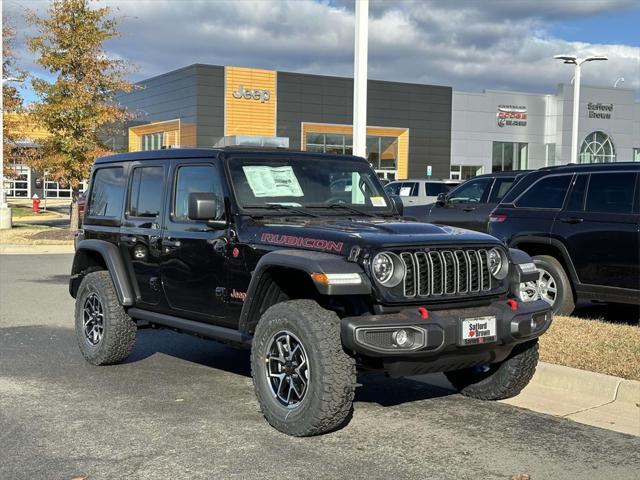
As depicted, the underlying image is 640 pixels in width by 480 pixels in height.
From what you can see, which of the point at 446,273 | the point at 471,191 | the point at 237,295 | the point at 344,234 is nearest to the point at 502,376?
the point at 446,273

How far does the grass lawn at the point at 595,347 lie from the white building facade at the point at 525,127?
47680 millimetres

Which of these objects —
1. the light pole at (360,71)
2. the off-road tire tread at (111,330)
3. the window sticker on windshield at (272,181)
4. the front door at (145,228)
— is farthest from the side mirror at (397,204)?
the light pole at (360,71)

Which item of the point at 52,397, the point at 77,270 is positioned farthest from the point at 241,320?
the point at 77,270

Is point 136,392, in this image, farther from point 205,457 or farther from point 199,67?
point 199,67

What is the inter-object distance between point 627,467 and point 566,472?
0.43 metres

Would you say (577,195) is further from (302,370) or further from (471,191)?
(471,191)

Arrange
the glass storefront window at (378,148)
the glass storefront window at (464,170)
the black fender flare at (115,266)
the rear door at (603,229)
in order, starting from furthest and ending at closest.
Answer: the glass storefront window at (464,170) → the glass storefront window at (378,148) → the rear door at (603,229) → the black fender flare at (115,266)

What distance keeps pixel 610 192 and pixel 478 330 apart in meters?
4.27

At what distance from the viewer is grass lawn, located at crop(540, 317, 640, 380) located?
6641 mm

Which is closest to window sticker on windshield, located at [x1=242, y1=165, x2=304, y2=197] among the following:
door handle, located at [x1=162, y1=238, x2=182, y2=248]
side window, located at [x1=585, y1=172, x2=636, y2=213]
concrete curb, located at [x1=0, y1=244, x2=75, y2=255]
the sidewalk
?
door handle, located at [x1=162, y1=238, x2=182, y2=248]

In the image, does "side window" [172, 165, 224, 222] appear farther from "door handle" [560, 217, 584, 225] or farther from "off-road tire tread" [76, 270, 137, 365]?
"door handle" [560, 217, 584, 225]

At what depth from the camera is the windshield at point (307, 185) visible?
20.2ft

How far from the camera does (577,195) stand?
29.2 ft

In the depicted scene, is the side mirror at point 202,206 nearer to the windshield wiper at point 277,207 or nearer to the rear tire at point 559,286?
the windshield wiper at point 277,207
